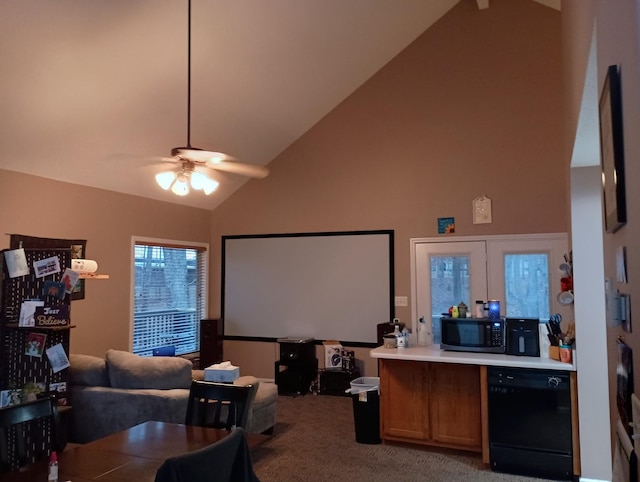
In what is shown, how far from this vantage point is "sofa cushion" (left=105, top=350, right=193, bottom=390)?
4.14 metres

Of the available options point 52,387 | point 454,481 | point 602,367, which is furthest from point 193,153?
point 602,367

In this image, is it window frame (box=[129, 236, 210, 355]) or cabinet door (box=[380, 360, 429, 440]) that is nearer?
cabinet door (box=[380, 360, 429, 440])

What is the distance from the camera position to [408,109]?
6551 millimetres

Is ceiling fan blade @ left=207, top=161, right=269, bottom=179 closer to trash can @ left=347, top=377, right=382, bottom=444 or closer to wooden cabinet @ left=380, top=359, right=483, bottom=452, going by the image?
wooden cabinet @ left=380, top=359, right=483, bottom=452

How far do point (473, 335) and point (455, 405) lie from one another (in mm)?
656

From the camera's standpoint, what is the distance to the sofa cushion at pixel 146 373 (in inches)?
163

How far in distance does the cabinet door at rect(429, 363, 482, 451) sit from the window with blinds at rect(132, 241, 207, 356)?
3874 millimetres

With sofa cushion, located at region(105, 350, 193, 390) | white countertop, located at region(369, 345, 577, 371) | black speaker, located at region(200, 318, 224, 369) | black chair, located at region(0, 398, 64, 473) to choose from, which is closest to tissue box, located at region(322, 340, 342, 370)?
black speaker, located at region(200, 318, 224, 369)

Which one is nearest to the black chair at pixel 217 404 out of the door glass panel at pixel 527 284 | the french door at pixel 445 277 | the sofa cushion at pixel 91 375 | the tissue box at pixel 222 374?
the tissue box at pixel 222 374

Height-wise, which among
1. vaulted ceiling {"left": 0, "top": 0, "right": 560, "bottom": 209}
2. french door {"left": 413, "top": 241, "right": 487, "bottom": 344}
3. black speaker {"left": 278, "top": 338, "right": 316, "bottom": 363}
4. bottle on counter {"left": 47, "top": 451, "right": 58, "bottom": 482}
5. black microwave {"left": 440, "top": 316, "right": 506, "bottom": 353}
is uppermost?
vaulted ceiling {"left": 0, "top": 0, "right": 560, "bottom": 209}

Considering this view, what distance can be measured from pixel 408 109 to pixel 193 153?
385 cm

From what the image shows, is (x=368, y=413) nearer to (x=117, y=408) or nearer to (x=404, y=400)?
(x=404, y=400)

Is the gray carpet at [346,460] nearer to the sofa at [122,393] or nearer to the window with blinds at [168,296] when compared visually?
the sofa at [122,393]

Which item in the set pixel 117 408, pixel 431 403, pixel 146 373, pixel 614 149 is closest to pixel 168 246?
pixel 146 373
